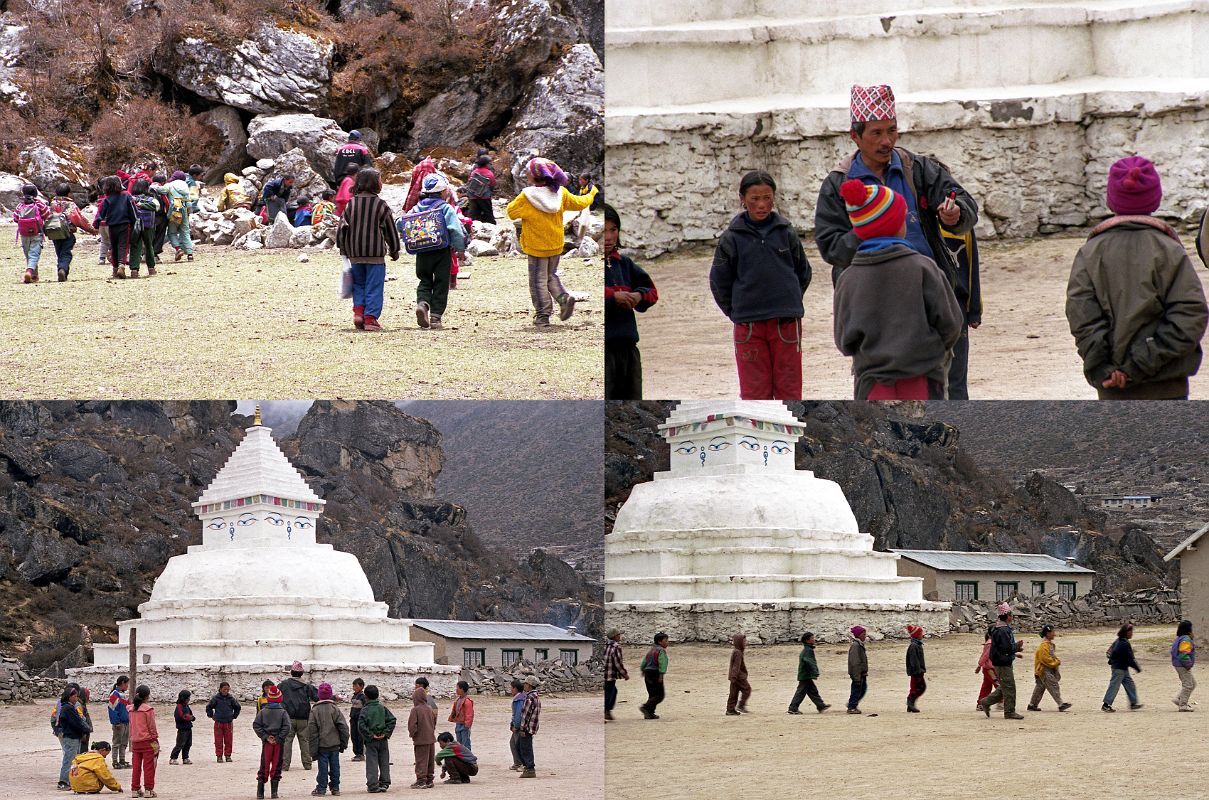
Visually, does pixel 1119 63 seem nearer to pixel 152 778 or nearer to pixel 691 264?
pixel 691 264

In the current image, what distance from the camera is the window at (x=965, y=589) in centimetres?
1159

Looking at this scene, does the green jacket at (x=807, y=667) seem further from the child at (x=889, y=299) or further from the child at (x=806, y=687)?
the child at (x=889, y=299)

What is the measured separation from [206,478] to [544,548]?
3880 millimetres

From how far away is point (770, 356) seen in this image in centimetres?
888

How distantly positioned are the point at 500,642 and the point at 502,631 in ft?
0.63

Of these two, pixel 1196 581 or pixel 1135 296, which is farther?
pixel 1196 581

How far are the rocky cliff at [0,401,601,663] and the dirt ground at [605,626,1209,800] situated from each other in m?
5.81

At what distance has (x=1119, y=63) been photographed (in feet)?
45.6

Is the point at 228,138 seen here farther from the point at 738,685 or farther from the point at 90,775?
the point at 738,685

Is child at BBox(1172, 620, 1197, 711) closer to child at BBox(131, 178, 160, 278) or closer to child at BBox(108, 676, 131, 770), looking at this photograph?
child at BBox(108, 676, 131, 770)

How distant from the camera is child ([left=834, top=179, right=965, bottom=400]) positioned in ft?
24.7

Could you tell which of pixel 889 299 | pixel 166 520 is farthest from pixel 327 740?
pixel 166 520

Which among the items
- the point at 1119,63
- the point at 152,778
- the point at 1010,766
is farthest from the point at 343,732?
the point at 1119,63

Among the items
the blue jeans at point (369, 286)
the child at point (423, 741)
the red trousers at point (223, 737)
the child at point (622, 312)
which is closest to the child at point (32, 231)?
the blue jeans at point (369, 286)
